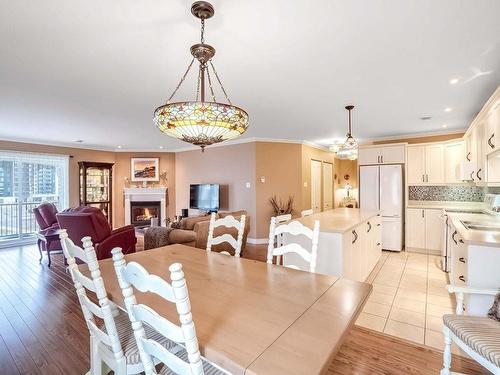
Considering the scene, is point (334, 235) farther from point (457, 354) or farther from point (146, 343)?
point (146, 343)

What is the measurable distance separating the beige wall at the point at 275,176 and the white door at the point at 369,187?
1397mm

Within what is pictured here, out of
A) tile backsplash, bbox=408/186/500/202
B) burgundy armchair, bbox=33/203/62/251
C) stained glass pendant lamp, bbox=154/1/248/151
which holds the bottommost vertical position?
burgundy armchair, bbox=33/203/62/251

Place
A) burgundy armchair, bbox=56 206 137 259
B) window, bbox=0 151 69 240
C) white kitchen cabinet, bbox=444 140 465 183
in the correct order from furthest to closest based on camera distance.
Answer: window, bbox=0 151 69 240
white kitchen cabinet, bbox=444 140 465 183
burgundy armchair, bbox=56 206 137 259

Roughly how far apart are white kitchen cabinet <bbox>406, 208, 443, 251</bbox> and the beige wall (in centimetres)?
229

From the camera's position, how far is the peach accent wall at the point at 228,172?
240 inches

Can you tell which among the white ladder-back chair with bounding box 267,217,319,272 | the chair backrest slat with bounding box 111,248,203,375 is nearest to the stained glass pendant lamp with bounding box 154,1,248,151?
the chair backrest slat with bounding box 111,248,203,375

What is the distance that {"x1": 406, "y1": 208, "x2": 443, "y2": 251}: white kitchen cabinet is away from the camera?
484 centimetres

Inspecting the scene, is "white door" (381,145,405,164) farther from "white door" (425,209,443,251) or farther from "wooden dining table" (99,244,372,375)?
"wooden dining table" (99,244,372,375)

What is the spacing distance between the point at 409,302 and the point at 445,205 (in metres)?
3.24

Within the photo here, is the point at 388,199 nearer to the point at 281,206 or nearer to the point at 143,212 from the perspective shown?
the point at 281,206

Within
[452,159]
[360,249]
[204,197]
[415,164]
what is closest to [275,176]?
[204,197]

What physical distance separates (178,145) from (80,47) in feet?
17.1

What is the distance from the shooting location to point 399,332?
2.35m

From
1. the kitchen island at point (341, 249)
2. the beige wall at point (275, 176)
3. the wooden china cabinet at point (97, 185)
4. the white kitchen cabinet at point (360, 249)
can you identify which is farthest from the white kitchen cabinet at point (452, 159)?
the wooden china cabinet at point (97, 185)
